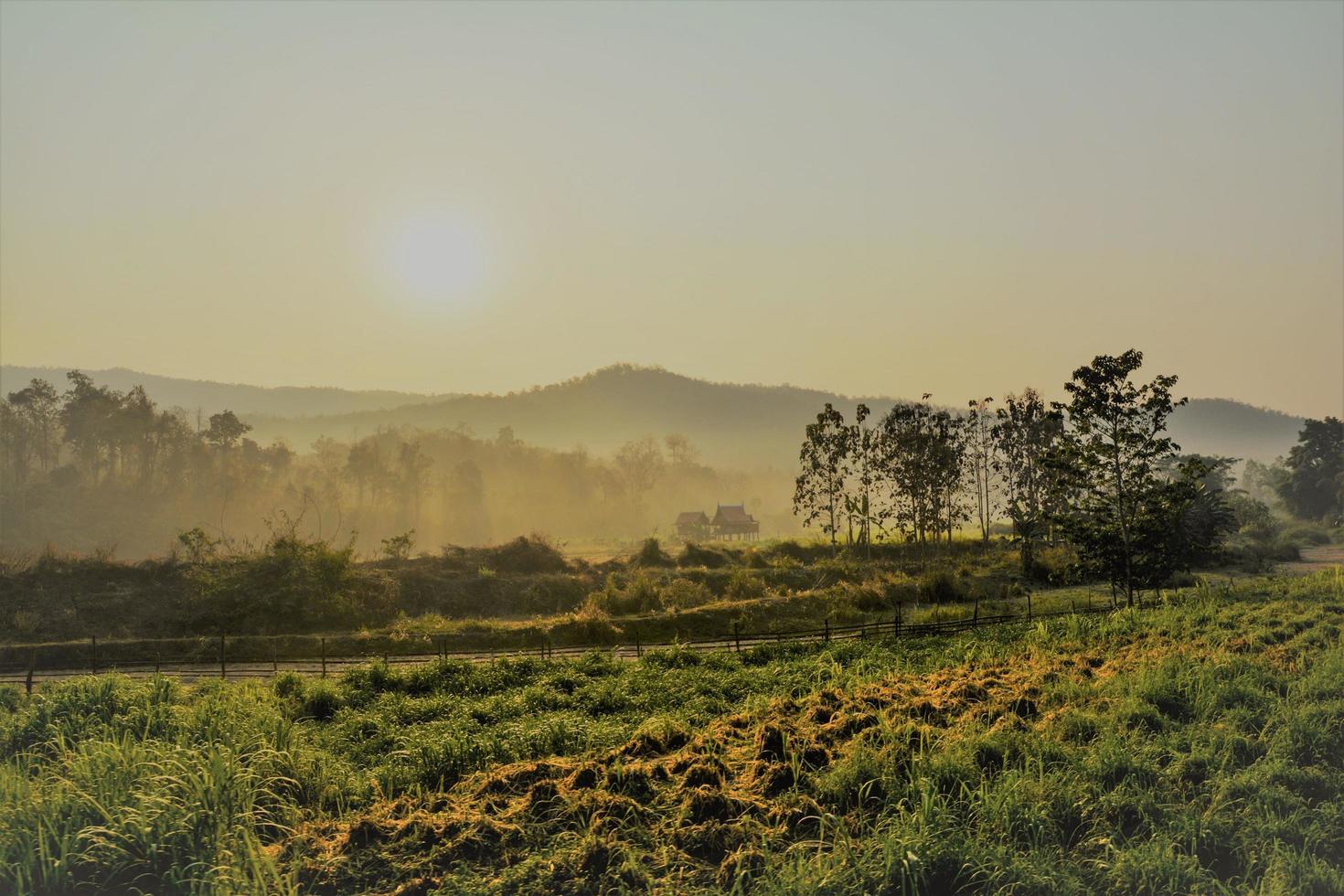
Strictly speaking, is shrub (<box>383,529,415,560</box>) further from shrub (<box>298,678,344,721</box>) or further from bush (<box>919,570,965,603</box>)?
shrub (<box>298,678,344,721</box>)

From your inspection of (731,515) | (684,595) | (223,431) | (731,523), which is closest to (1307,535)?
(731,523)

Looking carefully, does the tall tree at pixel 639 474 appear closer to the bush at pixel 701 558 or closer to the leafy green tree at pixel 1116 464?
the bush at pixel 701 558

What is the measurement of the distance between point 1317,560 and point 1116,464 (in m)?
46.6

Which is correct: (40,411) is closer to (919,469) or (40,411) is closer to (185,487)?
(185,487)

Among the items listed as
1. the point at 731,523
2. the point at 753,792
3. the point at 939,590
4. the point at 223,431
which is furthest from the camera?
the point at 223,431

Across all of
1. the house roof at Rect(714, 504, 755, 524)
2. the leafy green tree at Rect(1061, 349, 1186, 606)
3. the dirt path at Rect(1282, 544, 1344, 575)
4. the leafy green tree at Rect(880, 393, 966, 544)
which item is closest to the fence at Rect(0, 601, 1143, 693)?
the leafy green tree at Rect(1061, 349, 1186, 606)

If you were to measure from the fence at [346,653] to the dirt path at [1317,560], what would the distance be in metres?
33.0

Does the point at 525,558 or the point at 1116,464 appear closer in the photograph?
the point at 1116,464

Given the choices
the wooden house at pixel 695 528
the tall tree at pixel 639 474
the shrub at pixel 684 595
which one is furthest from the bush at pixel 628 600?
the tall tree at pixel 639 474

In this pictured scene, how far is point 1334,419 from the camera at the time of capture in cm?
10262

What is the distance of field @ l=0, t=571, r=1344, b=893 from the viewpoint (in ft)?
34.2

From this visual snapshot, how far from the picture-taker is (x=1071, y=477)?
3653cm

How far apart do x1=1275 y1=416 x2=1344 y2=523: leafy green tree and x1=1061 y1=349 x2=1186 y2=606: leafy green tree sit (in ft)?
264

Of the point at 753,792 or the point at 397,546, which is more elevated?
the point at 397,546
